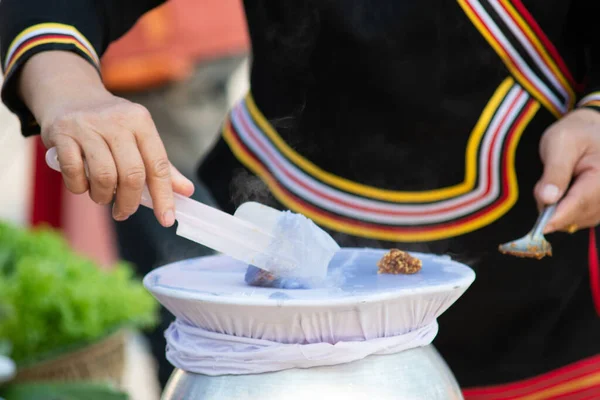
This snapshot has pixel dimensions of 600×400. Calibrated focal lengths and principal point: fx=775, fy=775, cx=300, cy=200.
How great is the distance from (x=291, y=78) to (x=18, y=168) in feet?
21.7

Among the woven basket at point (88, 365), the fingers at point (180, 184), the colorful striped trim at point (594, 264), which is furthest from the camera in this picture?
the woven basket at point (88, 365)

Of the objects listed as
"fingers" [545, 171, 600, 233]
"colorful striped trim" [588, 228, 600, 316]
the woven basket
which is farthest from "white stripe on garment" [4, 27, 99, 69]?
"colorful striped trim" [588, 228, 600, 316]

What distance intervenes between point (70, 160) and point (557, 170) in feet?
2.69

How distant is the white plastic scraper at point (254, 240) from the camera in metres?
1.22

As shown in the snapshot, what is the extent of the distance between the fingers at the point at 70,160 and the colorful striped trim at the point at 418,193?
682 mm

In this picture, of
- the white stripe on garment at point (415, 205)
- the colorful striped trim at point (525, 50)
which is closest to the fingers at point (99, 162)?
the white stripe on garment at point (415, 205)

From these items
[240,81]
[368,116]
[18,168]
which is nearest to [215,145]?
[368,116]

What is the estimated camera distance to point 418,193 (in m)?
1.70

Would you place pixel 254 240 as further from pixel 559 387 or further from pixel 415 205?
pixel 559 387

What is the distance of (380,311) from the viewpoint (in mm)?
1095

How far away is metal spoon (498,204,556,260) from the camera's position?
53.0 inches

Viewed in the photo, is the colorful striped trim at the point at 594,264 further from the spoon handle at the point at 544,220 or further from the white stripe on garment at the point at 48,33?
the white stripe on garment at the point at 48,33

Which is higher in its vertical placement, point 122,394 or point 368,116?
A: point 368,116

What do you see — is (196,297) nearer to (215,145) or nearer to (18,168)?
(215,145)
